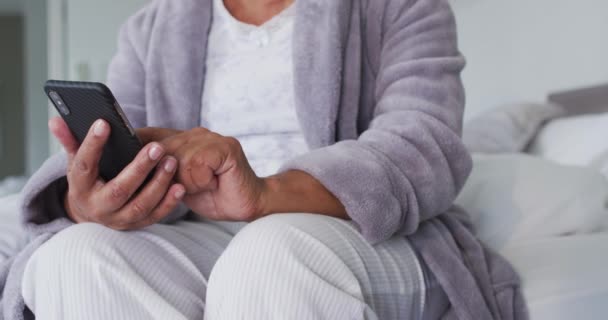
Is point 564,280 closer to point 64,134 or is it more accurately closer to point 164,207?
point 164,207

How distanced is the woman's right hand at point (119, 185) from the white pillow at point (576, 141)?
102 cm

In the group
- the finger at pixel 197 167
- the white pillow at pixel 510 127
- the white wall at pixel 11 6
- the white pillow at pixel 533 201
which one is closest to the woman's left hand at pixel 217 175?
the finger at pixel 197 167

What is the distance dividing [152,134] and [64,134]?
106 millimetres

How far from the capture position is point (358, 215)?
0.65m

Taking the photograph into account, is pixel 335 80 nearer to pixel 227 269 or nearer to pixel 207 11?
pixel 207 11

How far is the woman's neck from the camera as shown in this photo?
100 centimetres

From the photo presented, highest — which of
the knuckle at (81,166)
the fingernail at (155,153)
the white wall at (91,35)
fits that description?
the fingernail at (155,153)

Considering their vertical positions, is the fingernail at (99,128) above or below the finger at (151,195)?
above

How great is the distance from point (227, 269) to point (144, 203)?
12 centimetres

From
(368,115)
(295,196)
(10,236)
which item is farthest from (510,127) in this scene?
(10,236)

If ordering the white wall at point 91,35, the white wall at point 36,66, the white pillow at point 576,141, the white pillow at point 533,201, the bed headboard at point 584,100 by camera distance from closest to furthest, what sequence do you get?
1. the white pillow at point 533,201
2. the white pillow at point 576,141
3. the bed headboard at point 584,100
4. the white wall at point 91,35
5. the white wall at point 36,66

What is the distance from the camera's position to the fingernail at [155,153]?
1.98 feet

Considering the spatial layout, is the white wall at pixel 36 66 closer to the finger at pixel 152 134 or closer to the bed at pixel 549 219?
the bed at pixel 549 219

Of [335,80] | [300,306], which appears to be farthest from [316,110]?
[300,306]
